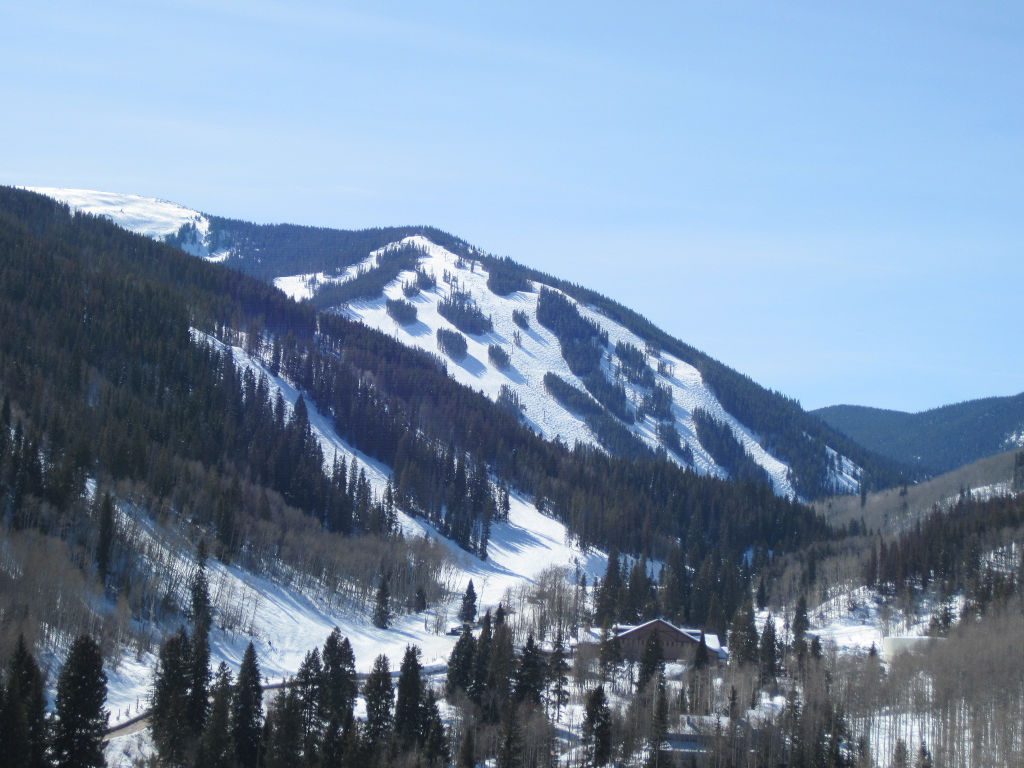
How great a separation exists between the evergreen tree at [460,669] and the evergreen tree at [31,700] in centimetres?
3069

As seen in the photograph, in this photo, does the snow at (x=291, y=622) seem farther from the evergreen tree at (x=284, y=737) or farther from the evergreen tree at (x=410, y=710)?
the evergreen tree at (x=410, y=710)

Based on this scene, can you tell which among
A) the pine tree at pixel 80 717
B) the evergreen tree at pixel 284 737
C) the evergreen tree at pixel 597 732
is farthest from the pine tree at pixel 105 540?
the evergreen tree at pixel 597 732

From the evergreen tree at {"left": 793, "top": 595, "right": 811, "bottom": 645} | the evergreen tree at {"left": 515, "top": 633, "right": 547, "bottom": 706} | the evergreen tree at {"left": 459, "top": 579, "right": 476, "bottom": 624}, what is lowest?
the evergreen tree at {"left": 459, "top": 579, "right": 476, "bottom": 624}

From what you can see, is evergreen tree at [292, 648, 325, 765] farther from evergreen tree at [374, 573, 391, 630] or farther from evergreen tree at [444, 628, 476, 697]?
evergreen tree at [374, 573, 391, 630]

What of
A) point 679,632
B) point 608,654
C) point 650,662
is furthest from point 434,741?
point 679,632

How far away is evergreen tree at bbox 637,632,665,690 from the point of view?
88.7 meters

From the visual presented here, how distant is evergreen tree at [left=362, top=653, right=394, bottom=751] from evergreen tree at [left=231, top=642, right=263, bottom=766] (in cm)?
670

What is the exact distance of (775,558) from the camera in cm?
17400

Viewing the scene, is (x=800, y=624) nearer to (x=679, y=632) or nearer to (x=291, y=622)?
(x=679, y=632)

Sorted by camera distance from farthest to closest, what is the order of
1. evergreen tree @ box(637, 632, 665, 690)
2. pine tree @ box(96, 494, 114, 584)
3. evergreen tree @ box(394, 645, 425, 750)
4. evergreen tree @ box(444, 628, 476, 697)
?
pine tree @ box(96, 494, 114, 584)
evergreen tree @ box(637, 632, 665, 690)
evergreen tree @ box(444, 628, 476, 697)
evergreen tree @ box(394, 645, 425, 750)

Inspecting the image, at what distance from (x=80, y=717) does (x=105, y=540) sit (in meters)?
36.2

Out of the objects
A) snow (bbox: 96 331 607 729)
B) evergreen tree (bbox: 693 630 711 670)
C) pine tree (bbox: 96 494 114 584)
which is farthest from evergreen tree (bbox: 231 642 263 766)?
evergreen tree (bbox: 693 630 711 670)

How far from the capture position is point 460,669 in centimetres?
8131

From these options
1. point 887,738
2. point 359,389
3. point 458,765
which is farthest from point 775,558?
point 458,765
